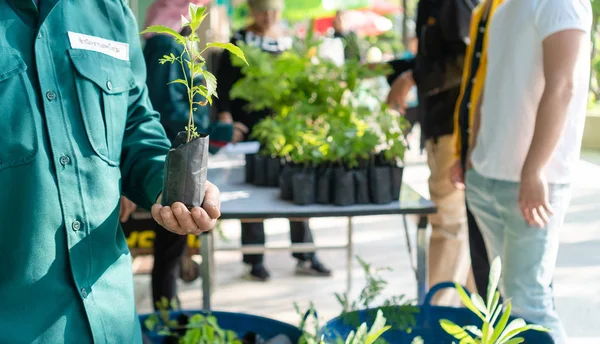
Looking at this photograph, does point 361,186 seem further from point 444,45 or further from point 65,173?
point 65,173

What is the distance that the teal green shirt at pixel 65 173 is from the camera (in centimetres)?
114

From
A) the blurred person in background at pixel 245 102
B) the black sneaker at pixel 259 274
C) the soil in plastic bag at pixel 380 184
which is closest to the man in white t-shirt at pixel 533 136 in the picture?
the soil in plastic bag at pixel 380 184

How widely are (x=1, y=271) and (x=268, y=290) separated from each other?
2938mm

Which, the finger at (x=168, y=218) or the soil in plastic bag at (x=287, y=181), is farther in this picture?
the soil in plastic bag at (x=287, y=181)

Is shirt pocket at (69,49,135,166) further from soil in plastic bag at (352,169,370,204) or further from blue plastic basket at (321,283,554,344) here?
soil in plastic bag at (352,169,370,204)

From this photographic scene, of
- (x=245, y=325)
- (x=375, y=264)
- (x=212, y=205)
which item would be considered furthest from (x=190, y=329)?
(x=375, y=264)

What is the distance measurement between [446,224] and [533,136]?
1270 mm

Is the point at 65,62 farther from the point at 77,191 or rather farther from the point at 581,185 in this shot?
the point at 581,185

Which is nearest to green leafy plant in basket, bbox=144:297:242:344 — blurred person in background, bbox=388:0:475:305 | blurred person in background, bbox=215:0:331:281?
blurred person in background, bbox=388:0:475:305

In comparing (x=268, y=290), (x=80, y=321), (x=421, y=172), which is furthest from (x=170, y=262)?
(x=421, y=172)

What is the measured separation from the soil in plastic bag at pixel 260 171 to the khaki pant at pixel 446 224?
793 mm

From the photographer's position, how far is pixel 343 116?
113 inches

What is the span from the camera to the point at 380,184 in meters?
2.51

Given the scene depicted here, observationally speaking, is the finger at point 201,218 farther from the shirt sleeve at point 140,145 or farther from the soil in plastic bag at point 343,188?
the soil in plastic bag at point 343,188
